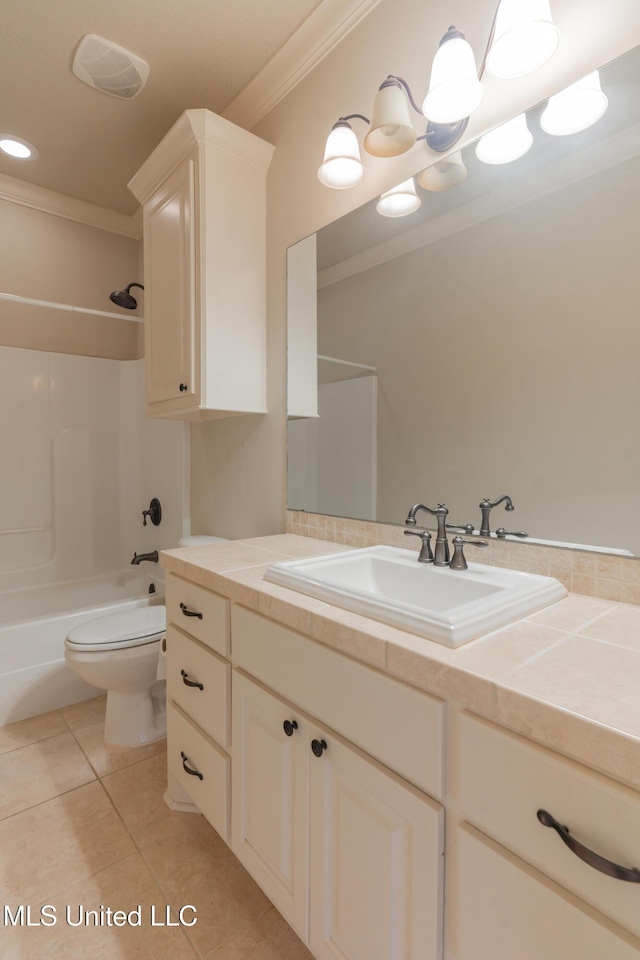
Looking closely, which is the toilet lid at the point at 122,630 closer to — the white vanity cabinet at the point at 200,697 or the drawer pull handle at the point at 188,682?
the white vanity cabinet at the point at 200,697

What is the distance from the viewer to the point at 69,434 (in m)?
2.84

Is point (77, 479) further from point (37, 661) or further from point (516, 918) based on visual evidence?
point (516, 918)

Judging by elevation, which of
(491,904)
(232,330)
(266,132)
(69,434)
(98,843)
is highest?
(266,132)

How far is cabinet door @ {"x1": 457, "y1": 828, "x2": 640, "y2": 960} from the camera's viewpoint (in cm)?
53

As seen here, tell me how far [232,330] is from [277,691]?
4.23 feet

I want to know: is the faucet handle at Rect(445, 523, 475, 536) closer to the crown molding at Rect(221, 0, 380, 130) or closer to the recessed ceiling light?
the crown molding at Rect(221, 0, 380, 130)

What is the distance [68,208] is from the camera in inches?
106

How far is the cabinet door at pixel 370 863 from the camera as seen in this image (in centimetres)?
70

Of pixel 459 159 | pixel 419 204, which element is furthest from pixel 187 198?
pixel 459 159

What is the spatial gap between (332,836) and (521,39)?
164 centimetres

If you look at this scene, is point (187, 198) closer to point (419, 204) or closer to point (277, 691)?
point (419, 204)

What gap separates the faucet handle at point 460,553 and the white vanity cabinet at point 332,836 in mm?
482

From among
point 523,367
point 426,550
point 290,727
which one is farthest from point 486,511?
point 290,727

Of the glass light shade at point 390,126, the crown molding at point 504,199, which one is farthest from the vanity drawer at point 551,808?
the glass light shade at point 390,126
